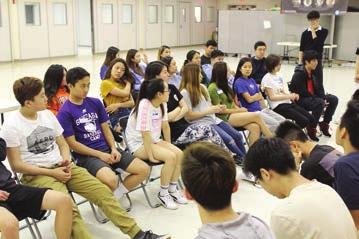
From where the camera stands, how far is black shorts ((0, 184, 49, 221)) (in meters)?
2.62

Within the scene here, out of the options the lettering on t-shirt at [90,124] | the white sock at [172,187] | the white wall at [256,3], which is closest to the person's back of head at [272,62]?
the white sock at [172,187]

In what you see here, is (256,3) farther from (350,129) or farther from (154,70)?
(350,129)

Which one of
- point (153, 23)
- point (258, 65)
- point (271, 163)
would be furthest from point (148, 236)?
point (153, 23)

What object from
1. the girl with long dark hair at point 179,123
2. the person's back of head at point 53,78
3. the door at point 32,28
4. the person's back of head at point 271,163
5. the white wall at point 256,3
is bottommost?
the girl with long dark hair at point 179,123

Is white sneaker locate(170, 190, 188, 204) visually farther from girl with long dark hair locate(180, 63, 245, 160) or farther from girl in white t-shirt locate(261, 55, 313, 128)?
girl in white t-shirt locate(261, 55, 313, 128)

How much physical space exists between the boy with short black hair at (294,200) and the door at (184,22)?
17.7 m

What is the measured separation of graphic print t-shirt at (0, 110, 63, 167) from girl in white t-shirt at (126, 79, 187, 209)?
30.5 inches

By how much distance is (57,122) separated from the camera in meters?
3.15

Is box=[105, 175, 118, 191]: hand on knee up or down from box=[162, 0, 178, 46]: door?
down

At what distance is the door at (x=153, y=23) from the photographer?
→ 17.6 m

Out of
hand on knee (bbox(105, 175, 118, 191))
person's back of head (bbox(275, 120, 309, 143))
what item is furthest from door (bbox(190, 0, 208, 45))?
person's back of head (bbox(275, 120, 309, 143))

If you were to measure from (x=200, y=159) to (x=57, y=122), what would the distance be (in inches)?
75.7

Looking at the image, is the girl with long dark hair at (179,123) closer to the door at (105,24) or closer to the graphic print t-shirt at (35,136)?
the graphic print t-shirt at (35,136)

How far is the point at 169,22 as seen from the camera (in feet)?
60.8
